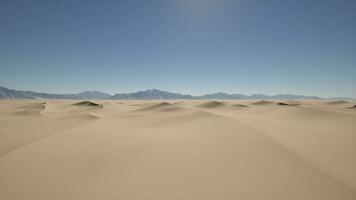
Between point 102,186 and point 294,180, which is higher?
point 294,180

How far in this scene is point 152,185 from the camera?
15.0 feet

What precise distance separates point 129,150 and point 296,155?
4.87m

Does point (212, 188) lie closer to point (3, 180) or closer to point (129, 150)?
point (129, 150)

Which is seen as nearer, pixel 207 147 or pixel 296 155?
pixel 296 155

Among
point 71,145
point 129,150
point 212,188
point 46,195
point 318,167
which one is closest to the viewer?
point 46,195

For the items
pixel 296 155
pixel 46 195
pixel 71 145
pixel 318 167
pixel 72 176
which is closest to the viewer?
pixel 46 195

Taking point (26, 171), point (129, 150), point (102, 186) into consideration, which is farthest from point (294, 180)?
point (26, 171)

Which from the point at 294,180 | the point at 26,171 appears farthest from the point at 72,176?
the point at 294,180

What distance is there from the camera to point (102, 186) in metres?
4.51

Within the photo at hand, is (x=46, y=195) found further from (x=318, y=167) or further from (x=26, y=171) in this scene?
(x=318, y=167)

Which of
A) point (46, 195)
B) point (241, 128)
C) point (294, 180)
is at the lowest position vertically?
point (46, 195)

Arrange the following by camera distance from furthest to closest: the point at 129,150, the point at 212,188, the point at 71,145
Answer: the point at 71,145, the point at 129,150, the point at 212,188

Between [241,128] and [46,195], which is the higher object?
[241,128]

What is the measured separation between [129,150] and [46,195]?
2.82 metres
